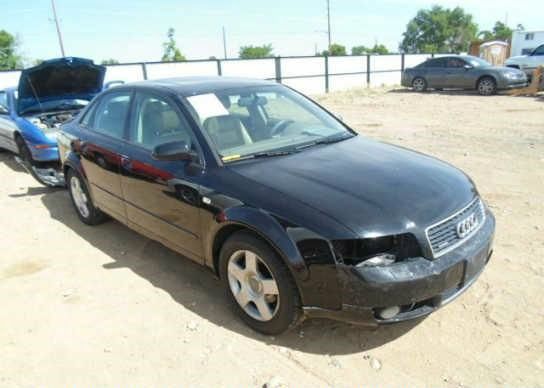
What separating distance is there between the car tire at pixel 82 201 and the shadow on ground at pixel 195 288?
11 centimetres

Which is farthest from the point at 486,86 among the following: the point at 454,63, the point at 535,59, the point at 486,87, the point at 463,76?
the point at 535,59

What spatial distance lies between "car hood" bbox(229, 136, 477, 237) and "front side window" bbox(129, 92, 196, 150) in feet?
2.08

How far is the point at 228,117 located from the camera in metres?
3.42

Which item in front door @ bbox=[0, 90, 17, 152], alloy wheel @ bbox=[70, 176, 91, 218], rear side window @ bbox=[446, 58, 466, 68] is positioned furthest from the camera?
rear side window @ bbox=[446, 58, 466, 68]

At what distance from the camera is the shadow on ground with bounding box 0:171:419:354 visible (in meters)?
2.88

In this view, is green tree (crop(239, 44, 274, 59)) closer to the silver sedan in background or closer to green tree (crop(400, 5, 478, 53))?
green tree (crop(400, 5, 478, 53))

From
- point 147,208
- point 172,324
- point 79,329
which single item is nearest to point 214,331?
point 172,324

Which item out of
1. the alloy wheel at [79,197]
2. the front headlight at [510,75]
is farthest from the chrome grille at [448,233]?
the front headlight at [510,75]

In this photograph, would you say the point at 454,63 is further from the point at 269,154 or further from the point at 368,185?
the point at 368,185

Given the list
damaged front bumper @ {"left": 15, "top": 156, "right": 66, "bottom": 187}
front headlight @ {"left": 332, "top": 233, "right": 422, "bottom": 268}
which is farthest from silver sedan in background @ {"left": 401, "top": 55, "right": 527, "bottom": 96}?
front headlight @ {"left": 332, "top": 233, "right": 422, "bottom": 268}

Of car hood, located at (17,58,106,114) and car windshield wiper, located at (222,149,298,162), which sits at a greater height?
car hood, located at (17,58,106,114)

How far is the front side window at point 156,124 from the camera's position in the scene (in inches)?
134

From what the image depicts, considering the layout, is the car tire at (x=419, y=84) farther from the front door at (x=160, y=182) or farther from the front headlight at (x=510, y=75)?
the front door at (x=160, y=182)

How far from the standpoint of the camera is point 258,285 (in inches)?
112
